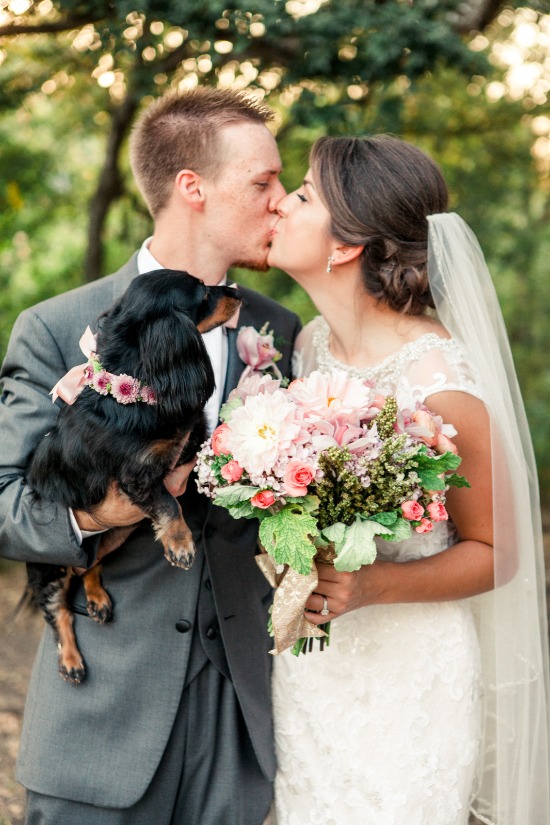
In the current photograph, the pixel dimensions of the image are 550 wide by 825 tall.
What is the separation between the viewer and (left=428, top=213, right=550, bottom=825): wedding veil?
2.38 meters

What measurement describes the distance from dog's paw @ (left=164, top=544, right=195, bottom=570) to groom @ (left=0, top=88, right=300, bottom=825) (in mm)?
102

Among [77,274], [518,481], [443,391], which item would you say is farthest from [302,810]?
[77,274]

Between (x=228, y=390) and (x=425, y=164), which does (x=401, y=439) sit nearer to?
(x=228, y=390)

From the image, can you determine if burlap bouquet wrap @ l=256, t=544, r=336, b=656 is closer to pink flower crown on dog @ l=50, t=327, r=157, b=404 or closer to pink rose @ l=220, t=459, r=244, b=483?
pink rose @ l=220, t=459, r=244, b=483

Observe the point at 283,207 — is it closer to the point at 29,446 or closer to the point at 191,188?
the point at 191,188

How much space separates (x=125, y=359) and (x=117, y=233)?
447cm

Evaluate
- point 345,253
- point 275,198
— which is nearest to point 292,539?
point 345,253

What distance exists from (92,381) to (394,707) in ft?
4.23

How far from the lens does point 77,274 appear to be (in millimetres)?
6355

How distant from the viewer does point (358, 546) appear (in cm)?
190

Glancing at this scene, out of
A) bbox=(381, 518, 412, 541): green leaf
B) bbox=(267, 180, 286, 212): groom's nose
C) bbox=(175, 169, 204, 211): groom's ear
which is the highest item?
bbox=(175, 169, 204, 211): groom's ear

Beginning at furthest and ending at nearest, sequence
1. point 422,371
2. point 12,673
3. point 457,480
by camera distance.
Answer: point 12,673, point 422,371, point 457,480

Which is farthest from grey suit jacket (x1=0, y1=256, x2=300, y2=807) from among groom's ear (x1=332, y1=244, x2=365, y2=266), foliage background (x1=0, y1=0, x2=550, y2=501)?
foliage background (x1=0, y1=0, x2=550, y2=501)

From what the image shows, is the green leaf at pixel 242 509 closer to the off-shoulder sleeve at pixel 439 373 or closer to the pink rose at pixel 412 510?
the pink rose at pixel 412 510
